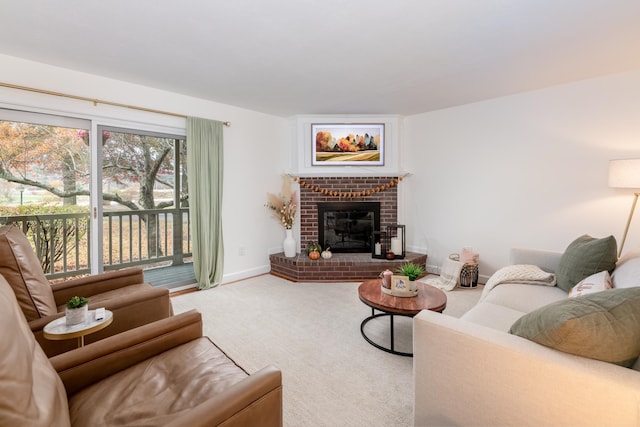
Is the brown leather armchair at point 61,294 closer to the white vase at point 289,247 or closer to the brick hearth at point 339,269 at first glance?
the brick hearth at point 339,269

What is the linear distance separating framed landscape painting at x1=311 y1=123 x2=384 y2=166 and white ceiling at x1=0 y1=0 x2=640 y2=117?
3.25 ft

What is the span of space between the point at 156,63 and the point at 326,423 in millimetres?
3017

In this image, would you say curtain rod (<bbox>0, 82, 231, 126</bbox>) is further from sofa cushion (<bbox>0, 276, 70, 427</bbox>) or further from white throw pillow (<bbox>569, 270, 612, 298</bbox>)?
white throw pillow (<bbox>569, 270, 612, 298</bbox>)

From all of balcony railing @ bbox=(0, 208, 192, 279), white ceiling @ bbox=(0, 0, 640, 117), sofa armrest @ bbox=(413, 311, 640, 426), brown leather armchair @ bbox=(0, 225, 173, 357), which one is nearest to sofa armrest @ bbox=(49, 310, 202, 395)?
brown leather armchair @ bbox=(0, 225, 173, 357)

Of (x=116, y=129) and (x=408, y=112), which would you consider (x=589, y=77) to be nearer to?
(x=408, y=112)

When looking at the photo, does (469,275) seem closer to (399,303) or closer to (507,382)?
(399,303)

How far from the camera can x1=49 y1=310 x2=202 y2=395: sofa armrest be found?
1180mm

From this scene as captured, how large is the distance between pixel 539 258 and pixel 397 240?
173 cm

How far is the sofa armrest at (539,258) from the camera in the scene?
2.64m

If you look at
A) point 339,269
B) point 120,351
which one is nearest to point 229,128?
point 339,269

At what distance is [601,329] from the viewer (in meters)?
1.01

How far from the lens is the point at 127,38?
2.23m

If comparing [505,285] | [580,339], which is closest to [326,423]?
[580,339]

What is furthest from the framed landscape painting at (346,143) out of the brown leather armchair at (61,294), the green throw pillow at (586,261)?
the brown leather armchair at (61,294)
